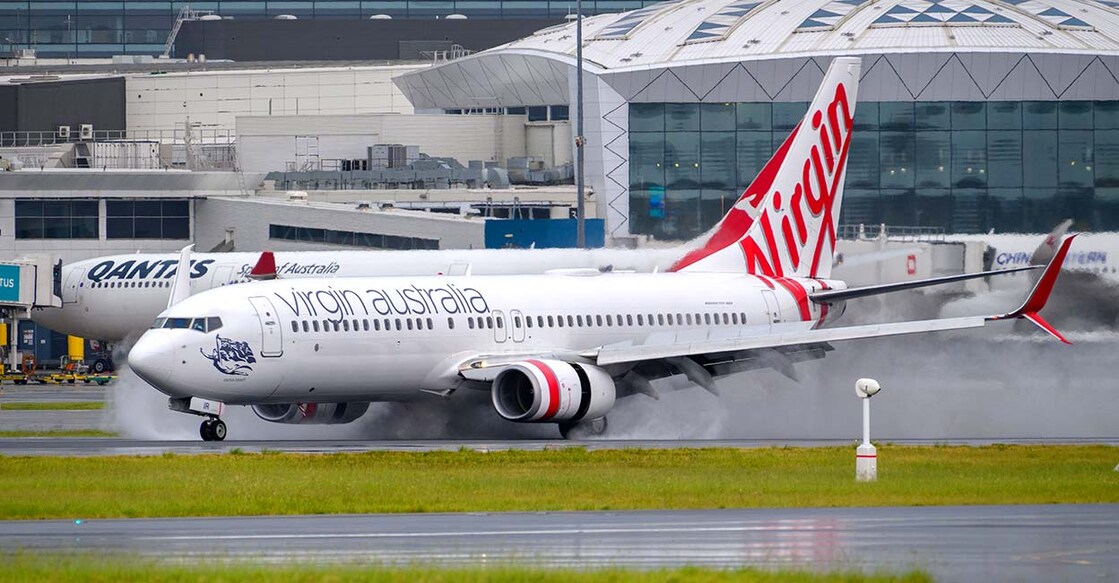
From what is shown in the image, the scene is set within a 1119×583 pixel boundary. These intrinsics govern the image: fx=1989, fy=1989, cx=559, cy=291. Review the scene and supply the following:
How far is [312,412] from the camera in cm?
4225

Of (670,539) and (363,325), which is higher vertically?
(363,325)

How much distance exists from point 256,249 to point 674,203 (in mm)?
20352

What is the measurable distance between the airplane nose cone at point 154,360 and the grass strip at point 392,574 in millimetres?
18817

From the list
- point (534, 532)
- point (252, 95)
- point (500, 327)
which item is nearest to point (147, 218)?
point (252, 95)

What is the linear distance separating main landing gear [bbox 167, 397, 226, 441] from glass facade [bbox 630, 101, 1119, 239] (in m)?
54.7

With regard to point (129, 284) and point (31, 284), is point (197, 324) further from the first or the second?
point (31, 284)

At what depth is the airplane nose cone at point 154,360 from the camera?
1476 inches

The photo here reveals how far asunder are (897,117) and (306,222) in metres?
28.3

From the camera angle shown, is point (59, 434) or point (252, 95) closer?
point (59, 434)

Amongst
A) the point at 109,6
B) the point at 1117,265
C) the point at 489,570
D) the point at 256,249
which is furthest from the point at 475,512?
the point at 109,6

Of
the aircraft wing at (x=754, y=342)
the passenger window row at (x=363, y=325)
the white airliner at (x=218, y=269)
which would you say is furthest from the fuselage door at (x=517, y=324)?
the white airliner at (x=218, y=269)

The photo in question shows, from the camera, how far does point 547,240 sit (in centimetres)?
7950

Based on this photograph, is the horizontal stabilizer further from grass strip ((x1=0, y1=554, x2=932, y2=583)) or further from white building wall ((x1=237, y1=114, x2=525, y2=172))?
white building wall ((x1=237, y1=114, x2=525, y2=172))

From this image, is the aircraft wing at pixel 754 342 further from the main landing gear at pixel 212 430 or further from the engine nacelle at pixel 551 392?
the main landing gear at pixel 212 430
